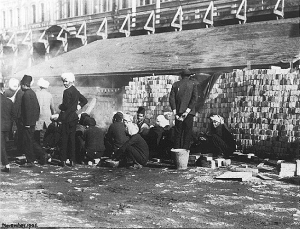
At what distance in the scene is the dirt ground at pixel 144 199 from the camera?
16.4ft

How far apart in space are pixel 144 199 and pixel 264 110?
520 centimetres

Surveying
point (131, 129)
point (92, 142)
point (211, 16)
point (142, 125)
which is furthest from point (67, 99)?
point (211, 16)

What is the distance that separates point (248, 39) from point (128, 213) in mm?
12230

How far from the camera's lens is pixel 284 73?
10.3 meters

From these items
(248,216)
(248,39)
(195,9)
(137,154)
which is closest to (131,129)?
(137,154)

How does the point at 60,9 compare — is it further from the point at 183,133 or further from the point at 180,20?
the point at 183,133

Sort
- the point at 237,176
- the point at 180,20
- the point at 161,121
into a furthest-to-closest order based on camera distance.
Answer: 1. the point at 180,20
2. the point at 161,121
3. the point at 237,176

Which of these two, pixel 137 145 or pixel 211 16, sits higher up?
pixel 211 16

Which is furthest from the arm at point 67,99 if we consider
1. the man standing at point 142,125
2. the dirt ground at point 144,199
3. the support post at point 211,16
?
the support post at point 211,16

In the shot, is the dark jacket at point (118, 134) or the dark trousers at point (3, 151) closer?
the dark trousers at point (3, 151)

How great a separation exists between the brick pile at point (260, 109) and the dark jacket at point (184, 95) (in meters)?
2.09

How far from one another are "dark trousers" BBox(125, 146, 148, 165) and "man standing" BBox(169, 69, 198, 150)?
30.1 inches

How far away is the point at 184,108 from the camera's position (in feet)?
30.1

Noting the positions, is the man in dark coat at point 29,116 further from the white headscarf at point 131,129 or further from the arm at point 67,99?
the white headscarf at point 131,129
